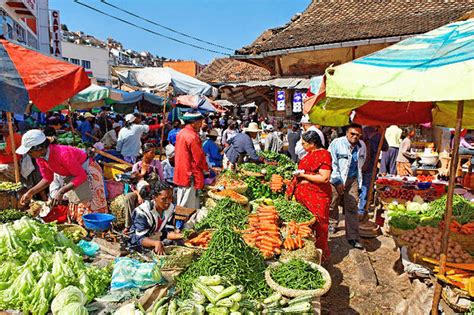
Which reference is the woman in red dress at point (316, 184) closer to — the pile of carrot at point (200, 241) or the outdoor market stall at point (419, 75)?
the outdoor market stall at point (419, 75)

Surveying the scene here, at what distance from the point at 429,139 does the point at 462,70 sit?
11.2m

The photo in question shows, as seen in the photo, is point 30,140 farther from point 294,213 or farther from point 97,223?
point 294,213

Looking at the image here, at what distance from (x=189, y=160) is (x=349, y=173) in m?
2.78

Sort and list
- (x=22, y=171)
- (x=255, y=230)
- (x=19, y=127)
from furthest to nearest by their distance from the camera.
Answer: (x=19, y=127) → (x=22, y=171) → (x=255, y=230)

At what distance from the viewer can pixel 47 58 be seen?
4.77 m

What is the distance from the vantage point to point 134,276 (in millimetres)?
2953

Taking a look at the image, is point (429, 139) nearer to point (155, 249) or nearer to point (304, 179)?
point (304, 179)

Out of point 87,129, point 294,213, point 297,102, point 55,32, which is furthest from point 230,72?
point 294,213

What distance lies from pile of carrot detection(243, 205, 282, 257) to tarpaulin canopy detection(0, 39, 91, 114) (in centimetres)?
303

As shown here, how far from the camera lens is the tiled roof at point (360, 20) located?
376 inches

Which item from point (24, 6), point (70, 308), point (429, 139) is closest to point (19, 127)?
point (24, 6)

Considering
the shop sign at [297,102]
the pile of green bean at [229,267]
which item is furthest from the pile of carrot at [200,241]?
the shop sign at [297,102]

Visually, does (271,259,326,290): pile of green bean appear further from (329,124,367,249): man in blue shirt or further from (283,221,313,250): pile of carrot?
(329,124,367,249): man in blue shirt

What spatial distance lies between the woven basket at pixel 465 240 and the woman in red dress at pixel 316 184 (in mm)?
1723
